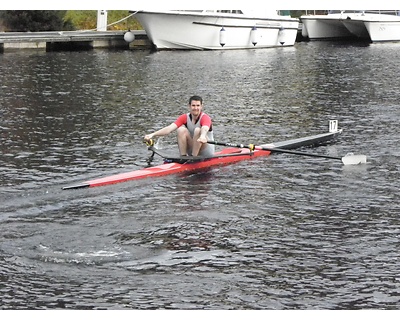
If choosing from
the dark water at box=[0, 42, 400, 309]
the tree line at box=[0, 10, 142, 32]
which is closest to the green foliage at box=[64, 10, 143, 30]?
the tree line at box=[0, 10, 142, 32]

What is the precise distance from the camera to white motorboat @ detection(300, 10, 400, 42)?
52809 millimetres

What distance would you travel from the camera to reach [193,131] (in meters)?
17.3

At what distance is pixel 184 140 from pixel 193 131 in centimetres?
25

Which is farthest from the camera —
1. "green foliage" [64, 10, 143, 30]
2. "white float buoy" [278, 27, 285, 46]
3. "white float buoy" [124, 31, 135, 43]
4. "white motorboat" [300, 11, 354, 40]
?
"green foliage" [64, 10, 143, 30]

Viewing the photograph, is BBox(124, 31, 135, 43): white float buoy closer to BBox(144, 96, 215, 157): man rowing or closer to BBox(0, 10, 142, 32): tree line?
→ BBox(0, 10, 142, 32): tree line

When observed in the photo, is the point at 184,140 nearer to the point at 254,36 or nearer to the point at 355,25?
the point at 254,36

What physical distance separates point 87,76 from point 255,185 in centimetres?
1950

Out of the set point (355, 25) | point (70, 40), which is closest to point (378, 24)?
point (355, 25)

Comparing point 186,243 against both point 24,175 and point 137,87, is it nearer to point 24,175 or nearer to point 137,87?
point 24,175

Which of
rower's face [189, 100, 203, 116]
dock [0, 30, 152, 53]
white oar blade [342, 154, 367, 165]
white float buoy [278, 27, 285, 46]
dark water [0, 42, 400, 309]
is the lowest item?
dark water [0, 42, 400, 309]

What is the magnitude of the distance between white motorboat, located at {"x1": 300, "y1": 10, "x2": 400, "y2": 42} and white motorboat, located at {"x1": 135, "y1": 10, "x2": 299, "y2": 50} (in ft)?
12.8

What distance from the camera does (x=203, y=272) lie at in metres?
11.4
